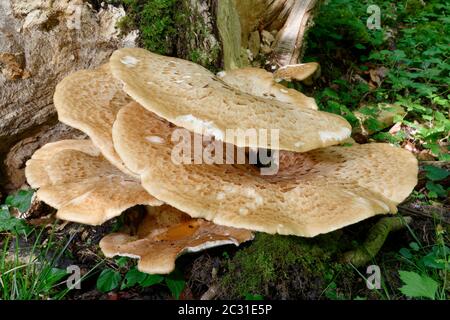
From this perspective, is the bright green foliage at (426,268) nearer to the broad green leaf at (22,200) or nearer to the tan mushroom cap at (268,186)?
the tan mushroom cap at (268,186)

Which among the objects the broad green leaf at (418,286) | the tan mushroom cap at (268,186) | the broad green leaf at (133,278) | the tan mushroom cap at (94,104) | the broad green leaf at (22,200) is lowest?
the broad green leaf at (22,200)

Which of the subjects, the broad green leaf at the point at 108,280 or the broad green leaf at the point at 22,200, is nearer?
the broad green leaf at the point at 108,280

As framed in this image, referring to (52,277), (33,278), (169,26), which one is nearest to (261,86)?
(169,26)

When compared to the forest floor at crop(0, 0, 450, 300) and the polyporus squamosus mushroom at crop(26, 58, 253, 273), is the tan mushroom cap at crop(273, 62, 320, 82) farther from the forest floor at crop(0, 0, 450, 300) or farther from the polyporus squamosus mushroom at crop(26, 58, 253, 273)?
the polyporus squamosus mushroom at crop(26, 58, 253, 273)

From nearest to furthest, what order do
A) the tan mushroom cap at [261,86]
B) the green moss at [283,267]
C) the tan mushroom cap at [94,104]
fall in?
the tan mushroom cap at [94,104] < the green moss at [283,267] < the tan mushroom cap at [261,86]

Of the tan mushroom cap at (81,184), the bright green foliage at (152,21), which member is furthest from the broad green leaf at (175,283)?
the bright green foliage at (152,21)

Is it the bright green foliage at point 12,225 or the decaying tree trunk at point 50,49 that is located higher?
the decaying tree trunk at point 50,49

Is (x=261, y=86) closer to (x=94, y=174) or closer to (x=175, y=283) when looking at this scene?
(x=94, y=174)

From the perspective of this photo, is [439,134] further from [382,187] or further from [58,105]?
[58,105]
